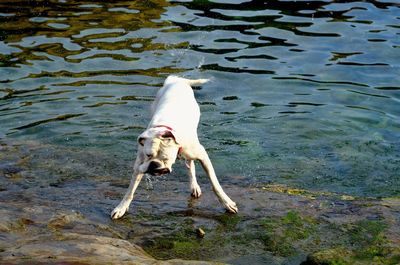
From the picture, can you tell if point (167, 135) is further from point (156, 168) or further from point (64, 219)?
point (64, 219)

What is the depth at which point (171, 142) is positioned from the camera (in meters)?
7.37

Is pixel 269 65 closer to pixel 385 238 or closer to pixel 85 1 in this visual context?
pixel 85 1

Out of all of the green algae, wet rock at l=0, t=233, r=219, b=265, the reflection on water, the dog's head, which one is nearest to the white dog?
the dog's head

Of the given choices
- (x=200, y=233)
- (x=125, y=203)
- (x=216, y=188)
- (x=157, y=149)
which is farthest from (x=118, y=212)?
(x=157, y=149)

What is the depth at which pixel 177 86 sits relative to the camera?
9.22 metres

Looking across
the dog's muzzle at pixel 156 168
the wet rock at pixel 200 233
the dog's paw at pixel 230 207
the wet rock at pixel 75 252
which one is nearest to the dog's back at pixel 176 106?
the dog's muzzle at pixel 156 168

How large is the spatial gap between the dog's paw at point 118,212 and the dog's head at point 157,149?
2.89 ft

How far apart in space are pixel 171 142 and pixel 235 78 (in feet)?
23.6

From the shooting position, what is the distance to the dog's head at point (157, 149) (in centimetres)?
729

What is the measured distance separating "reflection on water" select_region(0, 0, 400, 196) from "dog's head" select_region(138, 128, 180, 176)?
283 centimetres

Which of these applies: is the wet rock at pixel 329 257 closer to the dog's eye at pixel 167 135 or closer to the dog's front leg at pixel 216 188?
the dog's front leg at pixel 216 188

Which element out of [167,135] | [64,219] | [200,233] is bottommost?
[200,233]

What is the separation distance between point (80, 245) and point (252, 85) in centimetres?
814

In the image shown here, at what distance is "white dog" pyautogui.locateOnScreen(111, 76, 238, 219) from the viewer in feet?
24.1
